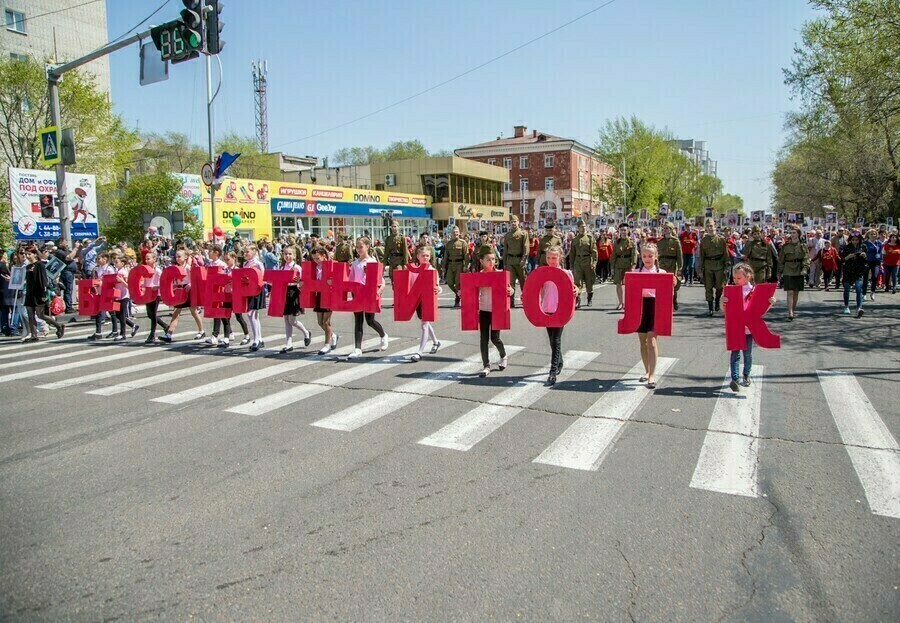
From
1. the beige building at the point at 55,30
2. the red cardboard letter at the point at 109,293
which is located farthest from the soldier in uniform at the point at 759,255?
the beige building at the point at 55,30

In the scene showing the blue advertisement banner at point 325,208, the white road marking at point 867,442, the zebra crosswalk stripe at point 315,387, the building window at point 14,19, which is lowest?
the white road marking at point 867,442

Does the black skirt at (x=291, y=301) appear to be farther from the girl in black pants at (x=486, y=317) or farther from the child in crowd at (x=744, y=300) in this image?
the child in crowd at (x=744, y=300)

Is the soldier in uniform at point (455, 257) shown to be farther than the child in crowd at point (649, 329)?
Yes

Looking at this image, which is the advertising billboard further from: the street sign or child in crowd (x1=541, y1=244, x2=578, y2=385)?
child in crowd (x1=541, y1=244, x2=578, y2=385)

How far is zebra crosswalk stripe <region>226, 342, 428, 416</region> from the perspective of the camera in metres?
7.54

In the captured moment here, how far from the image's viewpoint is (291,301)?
11375 mm

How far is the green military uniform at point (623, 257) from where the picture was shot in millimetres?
15703

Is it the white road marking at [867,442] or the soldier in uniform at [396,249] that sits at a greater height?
the soldier in uniform at [396,249]

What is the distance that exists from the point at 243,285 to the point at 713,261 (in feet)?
32.4

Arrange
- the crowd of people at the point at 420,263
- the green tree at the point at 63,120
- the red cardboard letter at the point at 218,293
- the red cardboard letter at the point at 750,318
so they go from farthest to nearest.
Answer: the green tree at the point at 63,120 → the red cardboard letter at the point at 218,293 → the crowd of people at the point at 420,263 → the red cardboard letter at the point at 750,318

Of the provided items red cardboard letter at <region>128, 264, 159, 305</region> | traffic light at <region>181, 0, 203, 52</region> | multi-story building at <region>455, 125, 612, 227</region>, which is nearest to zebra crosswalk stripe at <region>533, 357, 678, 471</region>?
red cardboard letter at <region>128, 264, 159, 305</region>

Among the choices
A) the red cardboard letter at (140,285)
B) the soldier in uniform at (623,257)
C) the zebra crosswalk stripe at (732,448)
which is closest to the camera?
the zebra crosswalk stripe at (732,448)

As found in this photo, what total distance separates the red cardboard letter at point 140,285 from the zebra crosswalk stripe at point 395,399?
677 cm

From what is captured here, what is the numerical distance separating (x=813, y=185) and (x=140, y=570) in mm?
53651
